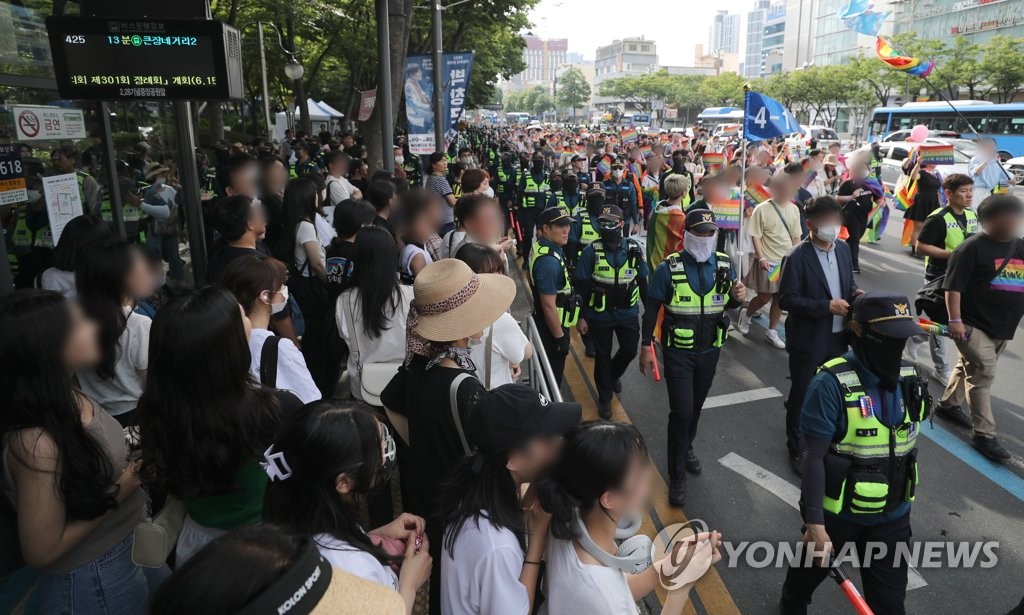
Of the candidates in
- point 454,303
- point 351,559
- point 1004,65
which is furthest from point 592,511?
point 1004,65

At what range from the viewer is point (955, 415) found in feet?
18.4

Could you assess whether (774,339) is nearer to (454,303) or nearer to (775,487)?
(775,487)

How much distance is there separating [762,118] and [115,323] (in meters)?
6.25

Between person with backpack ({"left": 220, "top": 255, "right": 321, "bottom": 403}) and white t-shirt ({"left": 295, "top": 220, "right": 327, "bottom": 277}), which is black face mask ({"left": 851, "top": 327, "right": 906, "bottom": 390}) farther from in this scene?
white t-shirt ({"left": 295, "top": 220, "right": 327, "bottom": 277})

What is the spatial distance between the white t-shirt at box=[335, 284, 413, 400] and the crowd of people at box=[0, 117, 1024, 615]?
0.01 m

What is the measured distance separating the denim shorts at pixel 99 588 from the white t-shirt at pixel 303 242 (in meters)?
2.88

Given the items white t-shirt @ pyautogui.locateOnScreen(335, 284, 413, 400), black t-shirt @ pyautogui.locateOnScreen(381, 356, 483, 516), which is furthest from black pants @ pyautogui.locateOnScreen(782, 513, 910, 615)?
white t-shirt @ pyautogui.locateOnScreen(335, 284, 413, 400)

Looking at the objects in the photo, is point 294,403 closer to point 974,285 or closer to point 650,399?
point 650,399

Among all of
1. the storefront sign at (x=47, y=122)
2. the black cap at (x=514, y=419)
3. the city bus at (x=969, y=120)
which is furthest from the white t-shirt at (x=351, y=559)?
the city bus at (x=969, y=120)

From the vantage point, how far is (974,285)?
514cm

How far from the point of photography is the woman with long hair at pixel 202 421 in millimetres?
2162

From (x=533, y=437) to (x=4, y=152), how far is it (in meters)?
5.28

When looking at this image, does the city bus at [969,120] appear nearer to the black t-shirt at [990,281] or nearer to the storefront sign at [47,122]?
the black t-shirt at [990,281]

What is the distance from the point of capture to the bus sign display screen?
4641 millimetres
